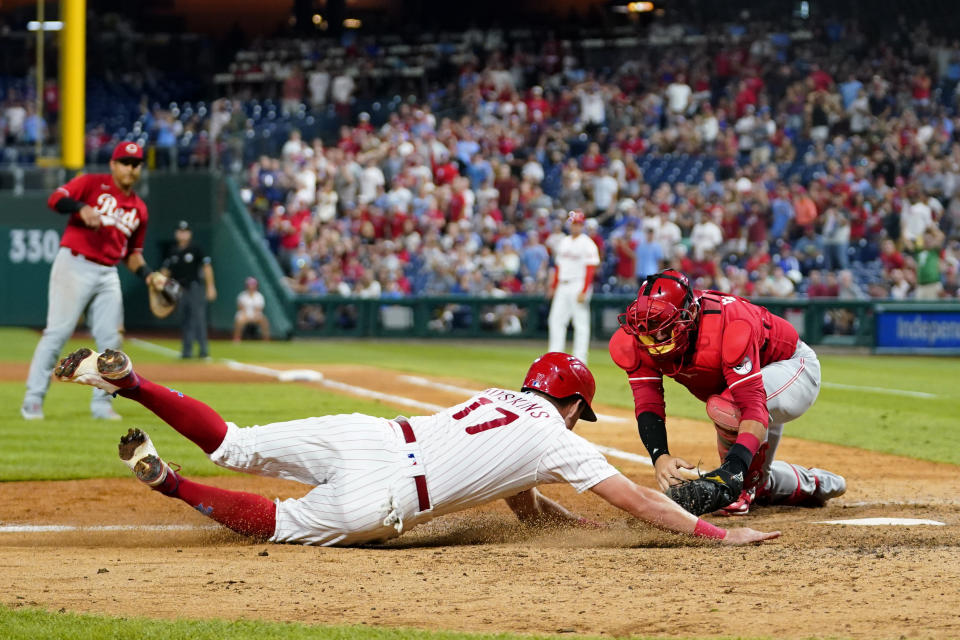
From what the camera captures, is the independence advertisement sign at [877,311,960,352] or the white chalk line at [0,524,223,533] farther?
the independence advertisement sign at [877,311,960,352]

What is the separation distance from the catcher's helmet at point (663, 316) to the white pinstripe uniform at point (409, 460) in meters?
0.54

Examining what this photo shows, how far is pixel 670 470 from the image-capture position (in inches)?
218

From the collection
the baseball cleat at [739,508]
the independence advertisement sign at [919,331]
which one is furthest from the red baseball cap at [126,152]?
the independence advertisement sign at [919,331]

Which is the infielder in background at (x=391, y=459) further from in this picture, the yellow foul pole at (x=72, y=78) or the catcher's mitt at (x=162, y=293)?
the yellow foul pole at (x=72, y=78)

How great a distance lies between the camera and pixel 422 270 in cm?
2383

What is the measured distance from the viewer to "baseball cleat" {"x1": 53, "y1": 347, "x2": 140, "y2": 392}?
521cm

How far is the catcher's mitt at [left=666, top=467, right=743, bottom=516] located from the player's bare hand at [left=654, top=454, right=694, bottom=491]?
0.39 ft

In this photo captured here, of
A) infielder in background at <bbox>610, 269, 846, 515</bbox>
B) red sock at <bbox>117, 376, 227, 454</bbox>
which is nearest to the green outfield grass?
red sock at <bbox>117, 376, 227, 454</bbox>

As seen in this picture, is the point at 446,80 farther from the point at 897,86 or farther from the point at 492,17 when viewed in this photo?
the point at 897,86

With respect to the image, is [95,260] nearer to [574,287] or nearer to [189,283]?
[574,287]

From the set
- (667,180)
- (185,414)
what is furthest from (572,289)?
(185,414)

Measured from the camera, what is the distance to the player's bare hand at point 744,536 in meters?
5.36

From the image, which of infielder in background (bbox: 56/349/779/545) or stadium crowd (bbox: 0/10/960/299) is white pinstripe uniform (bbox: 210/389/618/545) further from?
stadium crowd (bbox: 0/10/960/299)

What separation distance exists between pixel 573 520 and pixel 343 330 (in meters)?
18.2
